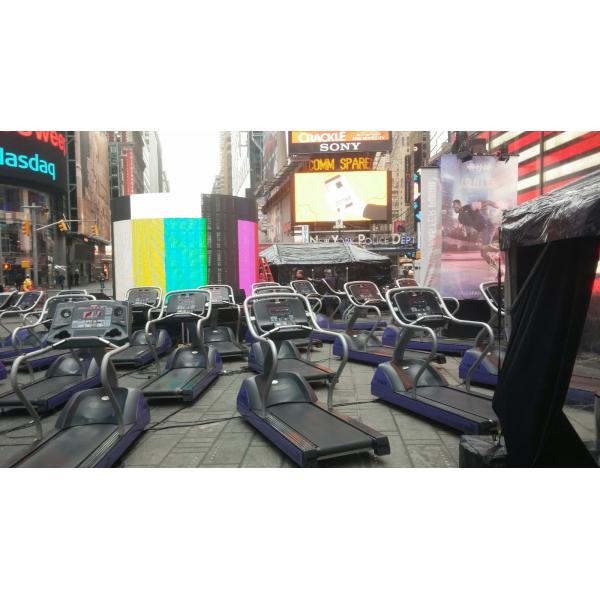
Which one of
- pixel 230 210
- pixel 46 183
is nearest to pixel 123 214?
pixel 230 210

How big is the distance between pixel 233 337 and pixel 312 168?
3039cm

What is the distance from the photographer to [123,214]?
11.2 m

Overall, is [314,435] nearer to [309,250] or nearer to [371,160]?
[309,250]

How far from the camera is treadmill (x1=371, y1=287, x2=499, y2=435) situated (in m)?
4.58

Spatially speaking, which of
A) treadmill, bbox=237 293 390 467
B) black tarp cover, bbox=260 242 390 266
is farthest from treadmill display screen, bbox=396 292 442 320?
black tarp cover, bbox=260 242 390 266

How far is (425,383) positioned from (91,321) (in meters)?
3.78

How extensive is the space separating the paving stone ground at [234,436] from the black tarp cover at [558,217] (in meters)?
1.91

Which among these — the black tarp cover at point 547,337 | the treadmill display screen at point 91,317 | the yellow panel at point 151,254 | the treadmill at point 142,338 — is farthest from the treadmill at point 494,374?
the yellow panel at point 151,254

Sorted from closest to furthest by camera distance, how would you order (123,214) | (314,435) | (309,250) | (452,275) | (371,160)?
(314,435), (452,275), (123,214), (309,250), (371,160)

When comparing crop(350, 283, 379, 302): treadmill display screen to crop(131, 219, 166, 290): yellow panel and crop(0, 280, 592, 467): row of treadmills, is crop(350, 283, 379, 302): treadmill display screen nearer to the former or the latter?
crop(0, 280, 592, 467): row of treadmills

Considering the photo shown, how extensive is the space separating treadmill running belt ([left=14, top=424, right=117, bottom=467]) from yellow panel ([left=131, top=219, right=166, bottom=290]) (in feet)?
22.8

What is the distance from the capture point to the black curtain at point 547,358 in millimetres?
3174

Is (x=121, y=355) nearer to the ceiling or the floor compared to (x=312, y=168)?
nearer to the floor

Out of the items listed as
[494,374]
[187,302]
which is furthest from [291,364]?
[494,374]
